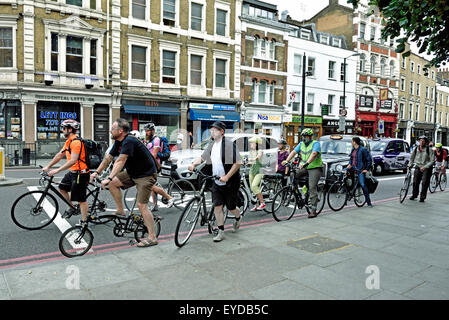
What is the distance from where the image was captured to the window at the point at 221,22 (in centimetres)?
2708

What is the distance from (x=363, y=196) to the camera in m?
9.93

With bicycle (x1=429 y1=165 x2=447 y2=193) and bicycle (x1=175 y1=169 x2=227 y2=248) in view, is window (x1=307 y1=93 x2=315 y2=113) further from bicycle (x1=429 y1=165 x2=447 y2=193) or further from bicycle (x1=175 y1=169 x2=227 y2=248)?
bicycle (x1=175 y1=169 x2=227 y2=248)

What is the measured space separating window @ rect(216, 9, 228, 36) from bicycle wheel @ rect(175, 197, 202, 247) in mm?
23558

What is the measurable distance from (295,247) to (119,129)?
3.31 meters

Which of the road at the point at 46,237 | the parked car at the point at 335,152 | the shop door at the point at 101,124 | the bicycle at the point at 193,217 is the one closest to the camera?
the road at the point at 46,237

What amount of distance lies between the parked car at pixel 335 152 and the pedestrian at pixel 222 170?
6.25 metres

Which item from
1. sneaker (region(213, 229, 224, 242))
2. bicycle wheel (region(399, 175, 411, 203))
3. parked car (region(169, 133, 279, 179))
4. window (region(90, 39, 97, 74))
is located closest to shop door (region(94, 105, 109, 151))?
window (region(90, 39, 97, 74))

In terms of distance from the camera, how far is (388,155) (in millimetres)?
17547

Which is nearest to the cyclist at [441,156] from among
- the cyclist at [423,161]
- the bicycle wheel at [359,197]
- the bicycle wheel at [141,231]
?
the cyclist at [423,161]

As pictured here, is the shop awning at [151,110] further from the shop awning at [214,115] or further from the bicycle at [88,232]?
the bicycle at [88,232]

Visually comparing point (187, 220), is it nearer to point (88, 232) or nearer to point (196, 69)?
point (88, 232)

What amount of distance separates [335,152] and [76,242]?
33.9 ft

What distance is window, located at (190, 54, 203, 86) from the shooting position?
1020 inches

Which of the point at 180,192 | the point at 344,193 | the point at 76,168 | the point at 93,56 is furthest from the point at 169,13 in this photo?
the point at 76,168
